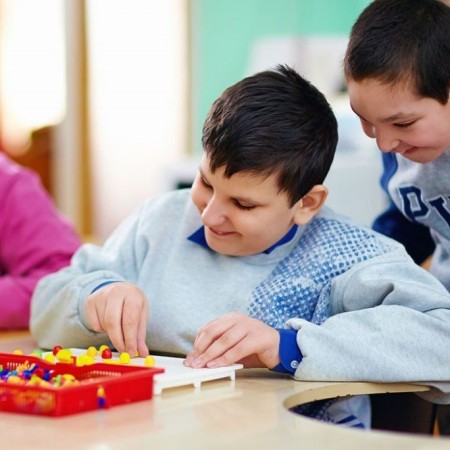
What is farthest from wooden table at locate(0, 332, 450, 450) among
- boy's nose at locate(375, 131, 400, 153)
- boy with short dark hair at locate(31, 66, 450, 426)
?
boy's nose at locate(375, 131, 400, 153)

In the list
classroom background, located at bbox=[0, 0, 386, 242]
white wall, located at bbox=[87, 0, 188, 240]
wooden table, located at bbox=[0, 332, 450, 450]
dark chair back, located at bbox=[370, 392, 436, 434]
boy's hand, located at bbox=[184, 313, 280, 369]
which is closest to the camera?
wooden table, located at bbox=[0, 332, 450, 450]

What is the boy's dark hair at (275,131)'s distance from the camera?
1161 mm

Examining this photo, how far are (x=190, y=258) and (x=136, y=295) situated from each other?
6.1 inches

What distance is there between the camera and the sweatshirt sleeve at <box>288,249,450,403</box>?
107cm

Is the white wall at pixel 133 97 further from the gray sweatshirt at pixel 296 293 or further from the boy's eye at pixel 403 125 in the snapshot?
the boy's eye at pixel 403 125

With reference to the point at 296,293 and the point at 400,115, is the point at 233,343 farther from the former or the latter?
the point at 400,115

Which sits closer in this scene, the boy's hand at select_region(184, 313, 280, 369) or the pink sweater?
the boy's hand at select_region(184, 313, 280, 369)

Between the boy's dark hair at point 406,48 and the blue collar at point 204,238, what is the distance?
8.2 inches

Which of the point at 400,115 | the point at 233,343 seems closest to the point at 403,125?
the point at 400,115

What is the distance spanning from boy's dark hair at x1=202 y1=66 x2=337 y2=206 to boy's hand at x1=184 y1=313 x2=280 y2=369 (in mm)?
184

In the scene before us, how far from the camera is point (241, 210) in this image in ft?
3.86

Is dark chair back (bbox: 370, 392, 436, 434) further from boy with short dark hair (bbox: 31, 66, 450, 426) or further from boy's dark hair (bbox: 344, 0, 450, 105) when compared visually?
boy's dark hair (bbox: 344, 0, 450, 105)

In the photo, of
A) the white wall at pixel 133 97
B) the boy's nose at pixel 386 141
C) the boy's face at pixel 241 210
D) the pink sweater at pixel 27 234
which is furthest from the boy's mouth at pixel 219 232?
the white wall at pixel 133 97

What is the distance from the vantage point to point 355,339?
42.6 inches
